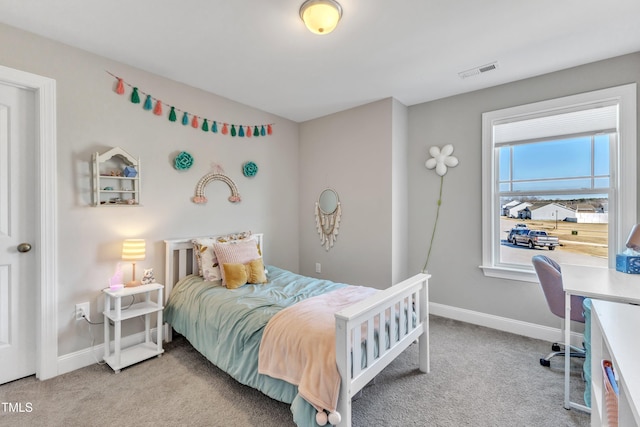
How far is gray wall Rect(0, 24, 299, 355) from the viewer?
7.06 feet

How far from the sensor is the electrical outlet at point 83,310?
7.29ft

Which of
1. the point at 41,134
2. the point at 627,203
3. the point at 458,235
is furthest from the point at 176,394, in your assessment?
the point at 627,203

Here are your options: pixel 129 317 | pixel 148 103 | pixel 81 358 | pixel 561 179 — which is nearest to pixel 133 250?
pixel 129 317

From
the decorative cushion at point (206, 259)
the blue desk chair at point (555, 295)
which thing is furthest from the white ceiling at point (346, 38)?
the blue desk chair at point (555, 295)

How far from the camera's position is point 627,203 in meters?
2.31

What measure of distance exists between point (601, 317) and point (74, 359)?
3.22m

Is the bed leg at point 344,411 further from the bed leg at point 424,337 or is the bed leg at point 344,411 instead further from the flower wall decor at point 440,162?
the flower wall decor at point 440,162

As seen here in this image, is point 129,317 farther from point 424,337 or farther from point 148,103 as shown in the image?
point 424,337

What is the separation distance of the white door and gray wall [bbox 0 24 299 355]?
6.6 inches

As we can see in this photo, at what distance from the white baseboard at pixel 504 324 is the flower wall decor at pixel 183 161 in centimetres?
303

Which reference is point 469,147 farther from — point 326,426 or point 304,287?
point 326,426

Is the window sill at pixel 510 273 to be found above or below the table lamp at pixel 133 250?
below

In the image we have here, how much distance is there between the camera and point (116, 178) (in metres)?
2.34

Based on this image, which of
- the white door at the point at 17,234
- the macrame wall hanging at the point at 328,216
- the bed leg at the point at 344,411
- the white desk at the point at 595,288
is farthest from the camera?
the macrame wall hanging at the point at 328,216
